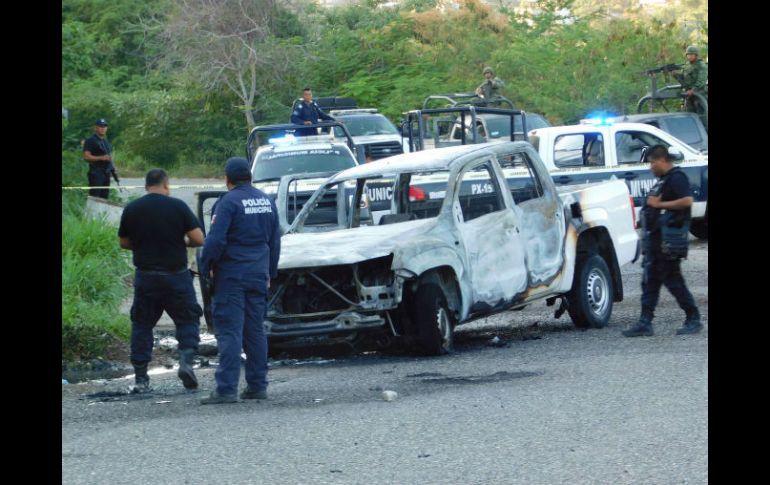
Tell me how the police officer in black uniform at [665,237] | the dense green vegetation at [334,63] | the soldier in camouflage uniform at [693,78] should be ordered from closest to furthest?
1. the police officer in black uniform at [665,237]
2. the soldier in camouflage uniform at [693,78]
3. the dense green vegetation at [334,63]

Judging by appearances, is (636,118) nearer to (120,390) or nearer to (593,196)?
(593,196)

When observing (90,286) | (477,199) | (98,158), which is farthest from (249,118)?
(477,199)

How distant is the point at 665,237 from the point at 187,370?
172 inches

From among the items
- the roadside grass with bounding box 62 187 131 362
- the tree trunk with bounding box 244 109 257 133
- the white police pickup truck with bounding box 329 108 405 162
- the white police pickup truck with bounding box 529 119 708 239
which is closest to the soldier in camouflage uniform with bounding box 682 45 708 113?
the white police pickup truck with bounding box 529 119 708 239

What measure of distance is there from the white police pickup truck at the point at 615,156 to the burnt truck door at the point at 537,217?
5981 millimetres

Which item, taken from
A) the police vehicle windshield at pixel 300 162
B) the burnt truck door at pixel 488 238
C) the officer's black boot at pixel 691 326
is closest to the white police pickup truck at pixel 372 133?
the police vehicle windshield at pixel 300 162

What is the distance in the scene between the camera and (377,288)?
11234mm

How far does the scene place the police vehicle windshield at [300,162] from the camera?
63.5ft

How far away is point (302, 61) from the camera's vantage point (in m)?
42.9

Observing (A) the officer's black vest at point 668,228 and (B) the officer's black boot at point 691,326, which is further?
(B) the officer's black boot at point 691,326

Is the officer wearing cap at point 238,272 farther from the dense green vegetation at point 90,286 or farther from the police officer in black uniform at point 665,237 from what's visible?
the police officer in black uniform at point 665,237

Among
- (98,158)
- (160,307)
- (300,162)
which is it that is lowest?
(160,307)

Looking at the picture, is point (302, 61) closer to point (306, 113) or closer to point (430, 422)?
point (306, 113)

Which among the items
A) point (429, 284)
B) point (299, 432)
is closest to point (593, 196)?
point (429, 284)
